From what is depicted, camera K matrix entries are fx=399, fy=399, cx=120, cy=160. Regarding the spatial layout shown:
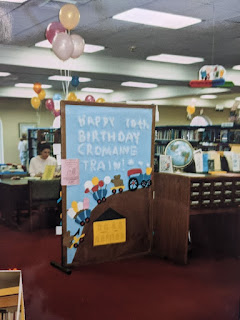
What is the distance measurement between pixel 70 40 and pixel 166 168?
6.37 ft

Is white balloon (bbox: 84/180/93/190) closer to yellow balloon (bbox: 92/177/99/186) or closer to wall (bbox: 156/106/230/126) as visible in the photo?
yellow balloon (bbox: 92/177/99/186)

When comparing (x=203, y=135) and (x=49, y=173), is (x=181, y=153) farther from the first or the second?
(x=203, y=135)

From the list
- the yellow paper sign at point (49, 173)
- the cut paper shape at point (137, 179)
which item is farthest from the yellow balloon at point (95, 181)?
the yellow paper sign at point (49, 173)

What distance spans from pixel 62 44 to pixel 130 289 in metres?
2.91

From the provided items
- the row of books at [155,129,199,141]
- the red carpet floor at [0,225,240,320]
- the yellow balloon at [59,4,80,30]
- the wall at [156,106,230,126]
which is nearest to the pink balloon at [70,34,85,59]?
the yellow balloon at [59,4,80,30]

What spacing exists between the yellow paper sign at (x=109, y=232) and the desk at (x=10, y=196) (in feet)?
7.46

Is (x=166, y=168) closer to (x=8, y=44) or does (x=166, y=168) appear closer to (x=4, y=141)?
(x=8, y=44)

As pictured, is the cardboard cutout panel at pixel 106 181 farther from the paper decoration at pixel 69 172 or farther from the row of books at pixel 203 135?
the row of books at pixel 203 135

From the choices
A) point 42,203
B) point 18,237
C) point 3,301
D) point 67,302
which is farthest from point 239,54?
point 3,301

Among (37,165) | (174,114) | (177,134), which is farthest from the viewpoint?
(174,114)

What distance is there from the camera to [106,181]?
173 inches

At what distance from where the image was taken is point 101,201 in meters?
4.38

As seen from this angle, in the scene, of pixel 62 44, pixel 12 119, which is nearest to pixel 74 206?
pixel 62 44

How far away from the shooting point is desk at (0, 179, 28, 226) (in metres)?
6.28
